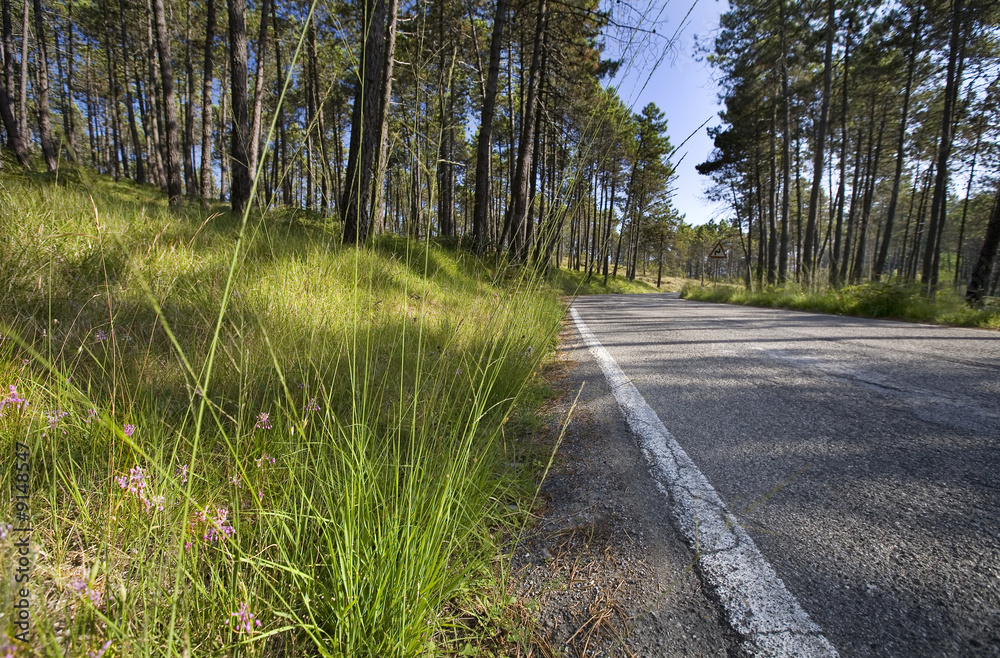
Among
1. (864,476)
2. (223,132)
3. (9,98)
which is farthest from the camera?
(223,132)

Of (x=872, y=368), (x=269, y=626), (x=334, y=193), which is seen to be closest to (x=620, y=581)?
(x=269, y=626)

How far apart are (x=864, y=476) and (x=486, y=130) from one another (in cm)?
992

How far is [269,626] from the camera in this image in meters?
0.81

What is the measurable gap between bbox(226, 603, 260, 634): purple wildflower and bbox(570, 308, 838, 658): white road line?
0.97 metres

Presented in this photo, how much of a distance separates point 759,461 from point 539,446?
859 millimetres

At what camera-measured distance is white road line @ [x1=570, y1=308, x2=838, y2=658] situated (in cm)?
81

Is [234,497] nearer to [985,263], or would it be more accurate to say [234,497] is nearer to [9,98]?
[985,263]

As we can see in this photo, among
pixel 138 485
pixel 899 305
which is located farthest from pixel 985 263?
pixel 138 485

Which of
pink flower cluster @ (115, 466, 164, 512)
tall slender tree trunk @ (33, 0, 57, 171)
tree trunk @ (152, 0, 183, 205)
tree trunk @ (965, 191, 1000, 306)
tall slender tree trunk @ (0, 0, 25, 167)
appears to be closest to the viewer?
pink flower cluster @ (115, 466, 164, 512)

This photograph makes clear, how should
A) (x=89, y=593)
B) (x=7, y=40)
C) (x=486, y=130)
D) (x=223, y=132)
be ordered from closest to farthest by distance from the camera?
1. (x=89, y=593)
2. (x=486, y=130)
3. (x=7, y=40)
4. (x=223, y=132)

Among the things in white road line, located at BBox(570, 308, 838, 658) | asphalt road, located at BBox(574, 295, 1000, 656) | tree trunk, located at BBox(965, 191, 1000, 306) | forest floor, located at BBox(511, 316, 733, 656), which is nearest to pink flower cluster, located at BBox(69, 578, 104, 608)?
forest floor, located at BBox(511, 316, 733, 656)

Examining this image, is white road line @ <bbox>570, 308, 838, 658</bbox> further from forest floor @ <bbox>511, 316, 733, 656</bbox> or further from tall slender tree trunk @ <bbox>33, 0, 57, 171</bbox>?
tall slender tree trunk @ <bbox>33, 0, 57, 171</bbox>

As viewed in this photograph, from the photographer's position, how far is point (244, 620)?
0.75 m

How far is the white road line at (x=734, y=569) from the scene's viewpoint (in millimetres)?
810
